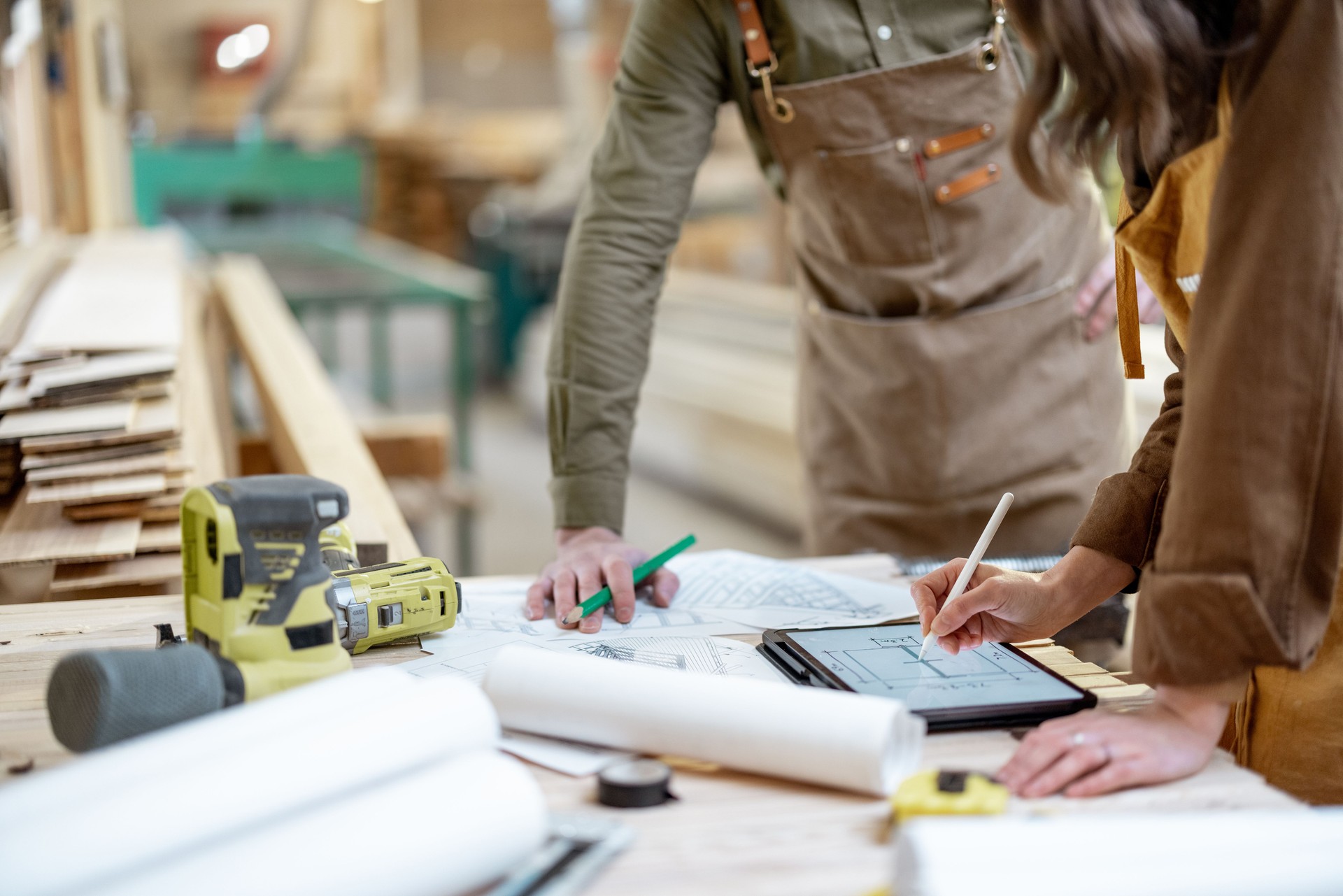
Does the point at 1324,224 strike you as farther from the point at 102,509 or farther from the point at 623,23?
the point at 623,23

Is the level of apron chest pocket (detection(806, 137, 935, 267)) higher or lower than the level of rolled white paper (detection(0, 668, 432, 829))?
higher

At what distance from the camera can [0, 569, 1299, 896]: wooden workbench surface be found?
0.74 meters

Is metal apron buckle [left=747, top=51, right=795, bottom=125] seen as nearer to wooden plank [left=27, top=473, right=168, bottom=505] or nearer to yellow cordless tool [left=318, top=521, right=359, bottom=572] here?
yellow cordless tool [left=318, top=521, right=359, bottom=572]

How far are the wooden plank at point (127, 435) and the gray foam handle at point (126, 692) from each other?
72cm

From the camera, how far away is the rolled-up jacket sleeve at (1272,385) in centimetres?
81

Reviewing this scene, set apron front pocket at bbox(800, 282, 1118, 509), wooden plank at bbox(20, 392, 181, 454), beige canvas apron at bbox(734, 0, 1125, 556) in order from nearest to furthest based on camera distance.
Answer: wooden plank at bbox(20, 392, 181, 454) → beige canvas apron at bbox(734, 0, 1125, 556) → apron front pocket at bbox(800, 282, 1118, 509)

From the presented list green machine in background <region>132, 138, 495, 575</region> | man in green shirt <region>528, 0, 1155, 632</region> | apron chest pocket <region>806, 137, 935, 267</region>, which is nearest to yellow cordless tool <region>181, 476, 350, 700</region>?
man in green shirt <region>528, 0, 1155, 632</region>

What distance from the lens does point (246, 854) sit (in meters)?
0.66

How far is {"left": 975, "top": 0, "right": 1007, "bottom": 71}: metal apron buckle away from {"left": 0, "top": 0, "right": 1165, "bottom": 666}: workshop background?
3.87 ft

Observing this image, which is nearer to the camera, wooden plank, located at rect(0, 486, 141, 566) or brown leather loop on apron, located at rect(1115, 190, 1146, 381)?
brown leather loop on apron, located at rect(1115, 190, 1146, 381)

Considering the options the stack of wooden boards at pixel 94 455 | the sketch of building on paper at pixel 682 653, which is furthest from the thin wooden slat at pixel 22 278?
the sketch of building on paper at pixel 682 653

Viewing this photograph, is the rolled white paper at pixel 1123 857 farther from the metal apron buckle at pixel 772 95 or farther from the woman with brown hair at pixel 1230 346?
the metal apron buckle at pixel 772 95

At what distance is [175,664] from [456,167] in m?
9.55

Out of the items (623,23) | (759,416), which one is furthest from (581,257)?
(623,23)
